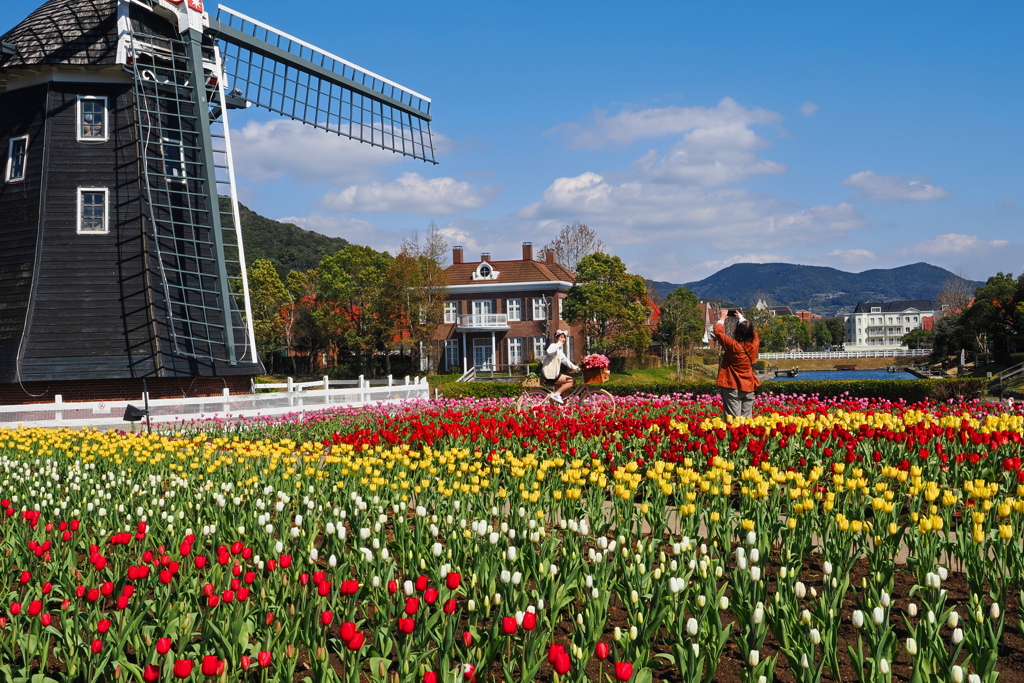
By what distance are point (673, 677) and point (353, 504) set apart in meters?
3.07

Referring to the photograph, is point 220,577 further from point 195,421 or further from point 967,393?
point 967,393

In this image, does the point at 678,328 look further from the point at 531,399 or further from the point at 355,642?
the point at 355,642

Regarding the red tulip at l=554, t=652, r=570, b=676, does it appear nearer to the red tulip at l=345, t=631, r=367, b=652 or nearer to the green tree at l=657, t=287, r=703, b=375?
the red tulip at l=345, t=631, r=367, b=652

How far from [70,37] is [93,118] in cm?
181

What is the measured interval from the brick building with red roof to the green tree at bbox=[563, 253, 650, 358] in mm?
4078

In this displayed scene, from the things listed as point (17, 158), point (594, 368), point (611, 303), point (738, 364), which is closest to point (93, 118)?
point (17, 158)

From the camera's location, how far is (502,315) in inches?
2073

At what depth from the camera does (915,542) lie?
4.57 meters

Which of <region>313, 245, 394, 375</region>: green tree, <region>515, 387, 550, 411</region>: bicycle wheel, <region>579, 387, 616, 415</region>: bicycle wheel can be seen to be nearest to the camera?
<region>579, 387, 616, 415</region>: bicycle wheel

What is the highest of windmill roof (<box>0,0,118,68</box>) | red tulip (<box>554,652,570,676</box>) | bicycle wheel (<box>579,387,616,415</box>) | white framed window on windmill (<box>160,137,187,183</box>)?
windmill roof (<box>0,0,118,68</box>)

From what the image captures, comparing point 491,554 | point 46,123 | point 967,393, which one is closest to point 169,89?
point 46,123

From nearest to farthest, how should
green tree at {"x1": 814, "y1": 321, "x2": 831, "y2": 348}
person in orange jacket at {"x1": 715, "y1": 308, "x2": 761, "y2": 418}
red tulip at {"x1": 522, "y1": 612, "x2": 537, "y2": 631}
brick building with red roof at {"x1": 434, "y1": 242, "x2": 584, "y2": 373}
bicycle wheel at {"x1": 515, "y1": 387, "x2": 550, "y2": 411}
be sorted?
red tulip at {"x1": 522, "y1": 612, "x2": 537, "y2": 631}
person in orange jacket at {"x1": 715, "y1": 308, "x2": 761, "y2": 418}
bicycle wheel at {"x1": 515, "y1": 387, "x2": 550, "y2": 411}
brick building with red roof at {"x1": 434, "y1": 242, "x2": 584, "y2": 373}
green tree at {"x1": 814, "y1": 321, "x2": 831, "y2": 348}

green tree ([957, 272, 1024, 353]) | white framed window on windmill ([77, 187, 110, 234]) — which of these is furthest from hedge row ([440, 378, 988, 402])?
green tree ([957, 272, 1024, 353])

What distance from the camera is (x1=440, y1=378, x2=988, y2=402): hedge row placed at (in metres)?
20.2
